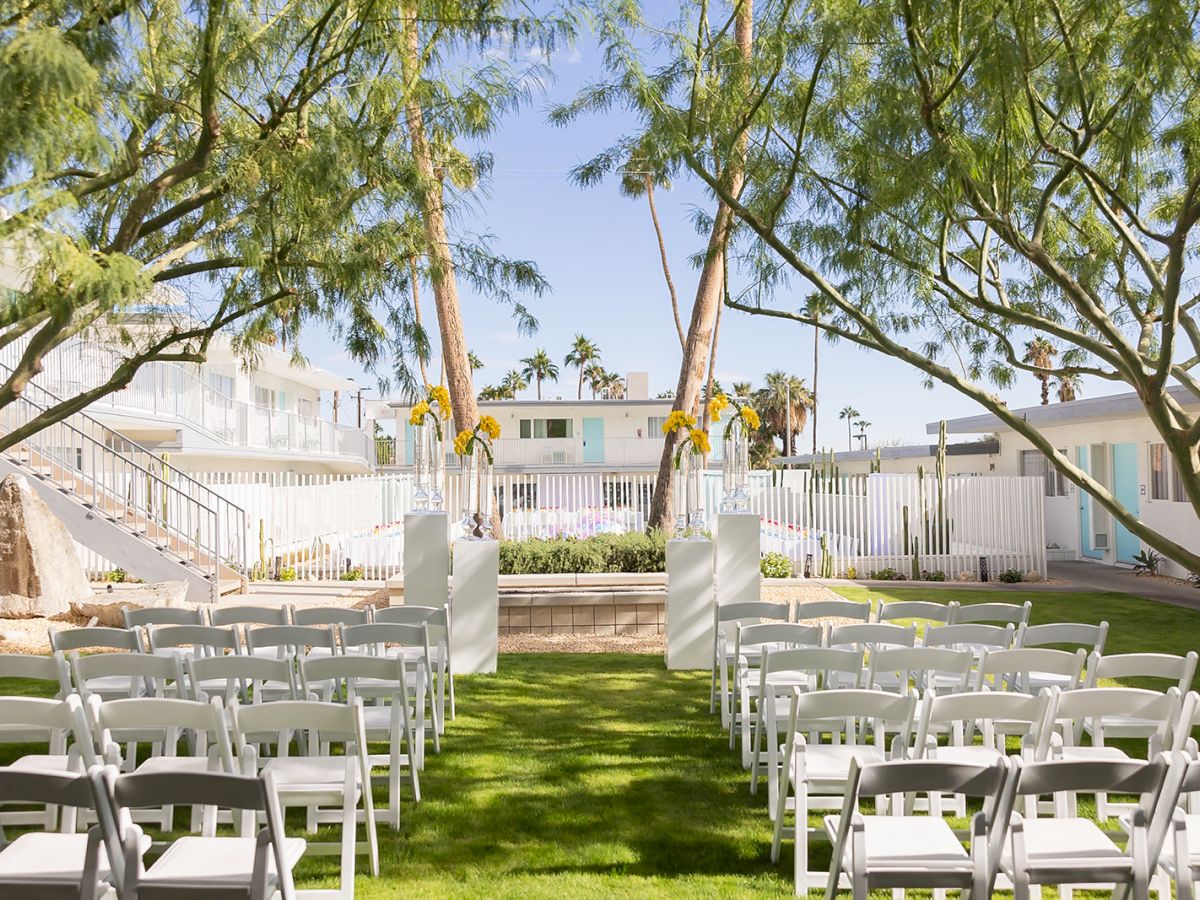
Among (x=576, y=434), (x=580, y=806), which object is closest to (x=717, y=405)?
(x=580, y=806)

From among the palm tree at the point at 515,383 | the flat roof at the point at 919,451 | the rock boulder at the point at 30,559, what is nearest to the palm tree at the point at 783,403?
the palm tree at the point at 515,383

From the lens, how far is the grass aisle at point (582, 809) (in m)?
4.00

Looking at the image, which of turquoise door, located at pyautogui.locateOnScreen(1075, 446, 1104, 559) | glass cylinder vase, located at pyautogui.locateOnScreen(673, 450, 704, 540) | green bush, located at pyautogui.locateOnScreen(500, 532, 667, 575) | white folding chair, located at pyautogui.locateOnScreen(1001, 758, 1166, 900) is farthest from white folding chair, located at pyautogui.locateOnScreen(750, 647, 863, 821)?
turquoise door, located at pyautogui.locateOnScreen(1075, 446, 1104, 559)

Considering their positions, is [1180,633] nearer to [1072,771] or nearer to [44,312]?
[1072,771]

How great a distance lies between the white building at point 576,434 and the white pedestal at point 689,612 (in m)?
22.7

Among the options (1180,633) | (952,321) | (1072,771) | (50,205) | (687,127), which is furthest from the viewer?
(1180,633)

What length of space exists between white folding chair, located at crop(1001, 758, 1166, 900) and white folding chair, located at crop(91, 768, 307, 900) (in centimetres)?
222

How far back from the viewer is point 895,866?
3102mm

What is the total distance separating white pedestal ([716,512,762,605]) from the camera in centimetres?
892

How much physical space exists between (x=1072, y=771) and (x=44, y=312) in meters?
4.89

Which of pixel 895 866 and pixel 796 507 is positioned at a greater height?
pixel 796 507

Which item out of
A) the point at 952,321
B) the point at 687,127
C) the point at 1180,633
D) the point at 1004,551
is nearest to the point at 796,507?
the point at 1004,551

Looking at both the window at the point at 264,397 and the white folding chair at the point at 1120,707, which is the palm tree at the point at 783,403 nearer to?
the window at the point at 264,397

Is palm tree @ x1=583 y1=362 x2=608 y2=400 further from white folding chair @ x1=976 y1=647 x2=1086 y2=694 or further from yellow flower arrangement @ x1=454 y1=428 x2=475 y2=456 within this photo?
white folding chair @ x1=976 y1=647 x2=1086 y2=694
